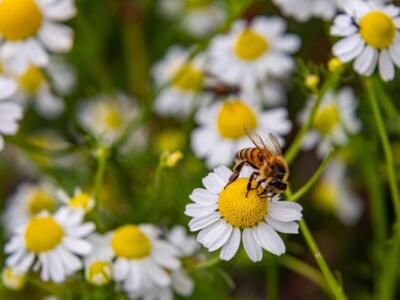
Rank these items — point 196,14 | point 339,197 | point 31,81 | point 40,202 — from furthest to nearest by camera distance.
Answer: point 196,14, point 31,81, point 339,197, point 40,202

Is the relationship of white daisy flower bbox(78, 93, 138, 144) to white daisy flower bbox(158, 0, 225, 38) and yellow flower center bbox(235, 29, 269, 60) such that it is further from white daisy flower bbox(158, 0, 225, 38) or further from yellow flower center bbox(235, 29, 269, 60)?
yellow flower center bbox(235, 29, 269, 60)

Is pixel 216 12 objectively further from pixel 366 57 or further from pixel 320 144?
pixel 366 57

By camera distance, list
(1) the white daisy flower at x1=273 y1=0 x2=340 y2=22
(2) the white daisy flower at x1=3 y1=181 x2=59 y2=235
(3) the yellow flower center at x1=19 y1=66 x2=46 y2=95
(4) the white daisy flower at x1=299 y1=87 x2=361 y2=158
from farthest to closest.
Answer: (3) the yellow flower center at x1=19 y1=66 x2=46 y2=95 → (2) the white daisy flower at x1=3 y1=181 x2=59 y2=235 → (4) the white daisy flower at x1=299 y1=87 x2=361 y2=158 → (1) the white daisy flower at x1=273 y1=0 x2=340 y2=22

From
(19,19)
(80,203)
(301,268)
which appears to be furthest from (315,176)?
(19,19)

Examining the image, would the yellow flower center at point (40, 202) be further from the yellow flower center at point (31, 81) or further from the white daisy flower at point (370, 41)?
the white daisy flower at point (370, 41)

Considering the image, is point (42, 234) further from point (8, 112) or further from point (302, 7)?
point (302, 7)

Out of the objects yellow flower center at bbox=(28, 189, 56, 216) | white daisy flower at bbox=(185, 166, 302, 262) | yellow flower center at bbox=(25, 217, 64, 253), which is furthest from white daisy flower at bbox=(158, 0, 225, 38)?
white daisy flower at bbox=(185, 166, 302, 262)
